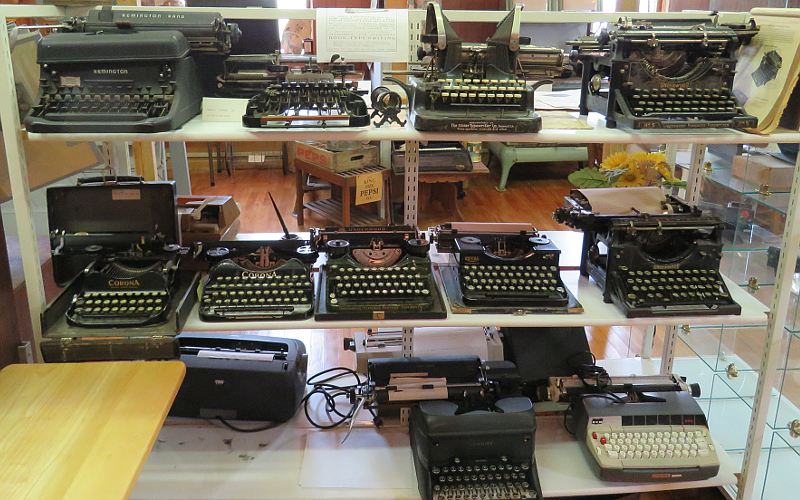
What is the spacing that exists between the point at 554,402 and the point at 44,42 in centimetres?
170

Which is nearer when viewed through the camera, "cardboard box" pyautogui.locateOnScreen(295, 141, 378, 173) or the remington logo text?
the remington logo text

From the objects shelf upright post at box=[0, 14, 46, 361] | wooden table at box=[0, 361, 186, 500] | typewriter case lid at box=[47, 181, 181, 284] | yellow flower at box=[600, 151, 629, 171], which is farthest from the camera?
yellow flower at box=[600, 151, 629, 171]

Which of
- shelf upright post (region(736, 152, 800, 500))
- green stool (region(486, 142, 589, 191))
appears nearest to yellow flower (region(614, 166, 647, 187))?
shelf upright post (region(736, 152, 800, 500))

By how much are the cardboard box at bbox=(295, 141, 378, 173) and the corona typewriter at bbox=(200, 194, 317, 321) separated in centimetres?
269

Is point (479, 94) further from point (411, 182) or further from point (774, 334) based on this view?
point (774, 334)

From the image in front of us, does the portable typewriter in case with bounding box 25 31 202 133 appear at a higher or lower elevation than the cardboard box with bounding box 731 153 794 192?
higher

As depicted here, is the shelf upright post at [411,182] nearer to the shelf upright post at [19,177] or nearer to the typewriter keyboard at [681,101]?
the typewriter keyboard at [681,101]

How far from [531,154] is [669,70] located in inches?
158

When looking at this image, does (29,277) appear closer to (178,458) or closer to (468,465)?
(178,458)

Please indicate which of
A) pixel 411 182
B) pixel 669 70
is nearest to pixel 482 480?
pixel 411 182

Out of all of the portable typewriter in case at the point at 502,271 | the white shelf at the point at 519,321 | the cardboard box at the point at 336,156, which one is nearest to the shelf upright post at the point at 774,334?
the white shelf at the point at 519,321

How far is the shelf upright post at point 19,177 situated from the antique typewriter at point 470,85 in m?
0.93

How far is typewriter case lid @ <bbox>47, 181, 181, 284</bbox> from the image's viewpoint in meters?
1.83

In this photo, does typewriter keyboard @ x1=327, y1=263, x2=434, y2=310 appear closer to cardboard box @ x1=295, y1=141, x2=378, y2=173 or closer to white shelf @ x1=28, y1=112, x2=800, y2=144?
white shelf @ x1=28, y1=112, x2=800, y2=144
